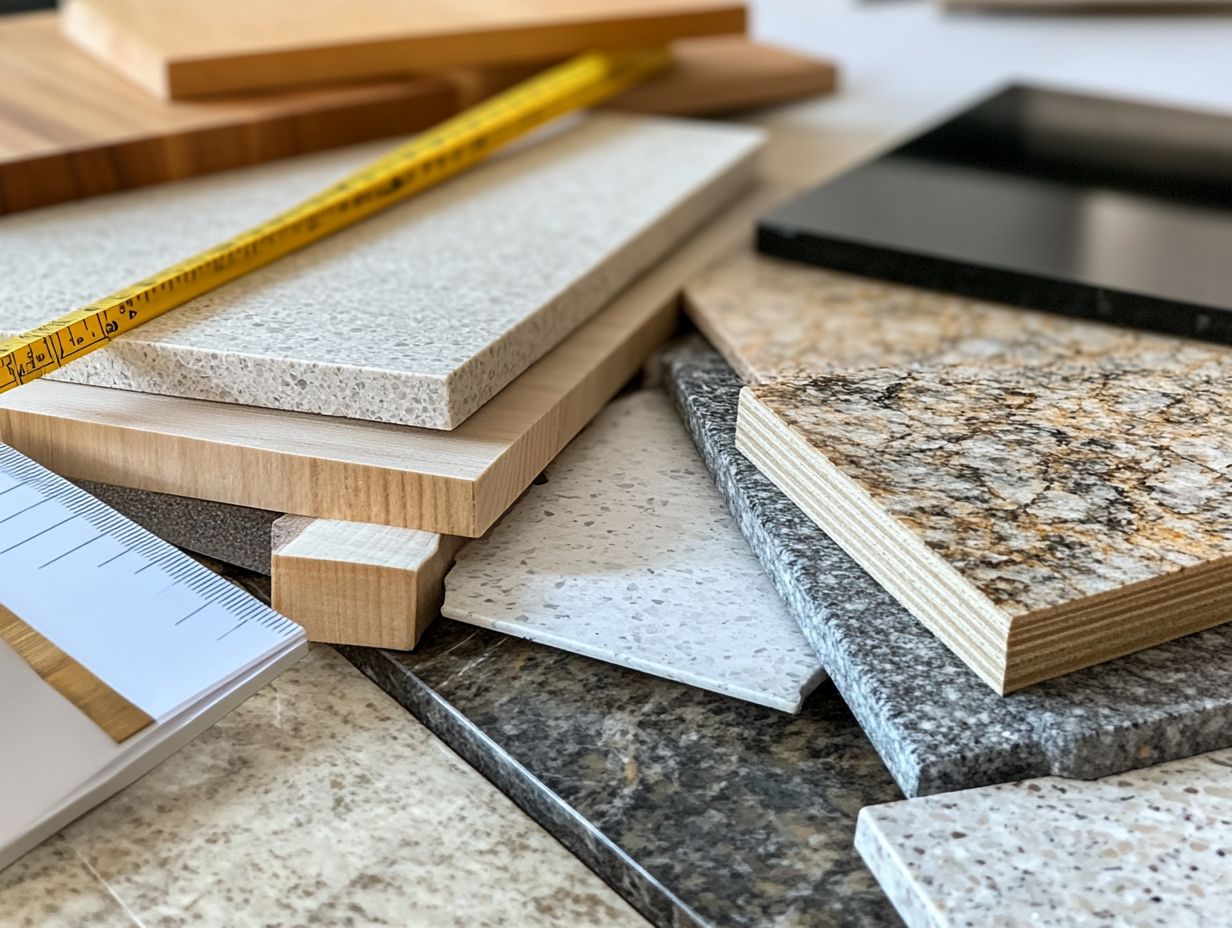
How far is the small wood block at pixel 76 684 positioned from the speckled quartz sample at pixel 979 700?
454mm

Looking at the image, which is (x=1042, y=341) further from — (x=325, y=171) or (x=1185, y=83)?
(x=1185, y=83)

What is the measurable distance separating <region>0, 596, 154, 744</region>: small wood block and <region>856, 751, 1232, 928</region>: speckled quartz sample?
0.47 m

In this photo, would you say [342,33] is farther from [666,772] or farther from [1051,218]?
[666,772]

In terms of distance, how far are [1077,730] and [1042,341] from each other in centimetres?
53

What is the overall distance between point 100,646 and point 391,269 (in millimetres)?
482

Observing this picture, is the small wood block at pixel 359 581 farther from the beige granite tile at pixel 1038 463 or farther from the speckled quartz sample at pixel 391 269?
the beige granite tile at pixel 1038 463

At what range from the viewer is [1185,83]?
222cm

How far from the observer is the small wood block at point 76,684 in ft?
2.63

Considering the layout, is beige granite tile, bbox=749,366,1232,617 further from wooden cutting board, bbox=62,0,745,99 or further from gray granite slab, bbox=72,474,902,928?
wooden cutting board, bbox=62,0,745,99

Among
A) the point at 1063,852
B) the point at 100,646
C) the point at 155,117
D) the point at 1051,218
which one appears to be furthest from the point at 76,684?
the point at 1051,218

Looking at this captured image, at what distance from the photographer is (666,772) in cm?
82

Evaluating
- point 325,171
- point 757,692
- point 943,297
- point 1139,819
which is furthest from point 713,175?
point 1139,819

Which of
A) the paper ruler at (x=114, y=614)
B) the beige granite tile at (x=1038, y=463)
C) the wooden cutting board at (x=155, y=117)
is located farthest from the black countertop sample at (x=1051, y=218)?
the paper ruler at (x=114, y=614)

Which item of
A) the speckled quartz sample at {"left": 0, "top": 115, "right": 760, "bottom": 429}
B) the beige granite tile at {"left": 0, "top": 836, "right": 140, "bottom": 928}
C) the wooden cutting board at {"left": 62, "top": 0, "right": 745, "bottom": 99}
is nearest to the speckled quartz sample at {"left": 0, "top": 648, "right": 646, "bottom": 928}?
the beige granite tile at {"left": 0, "top": 836, "right": 140, "bottom": 928}
